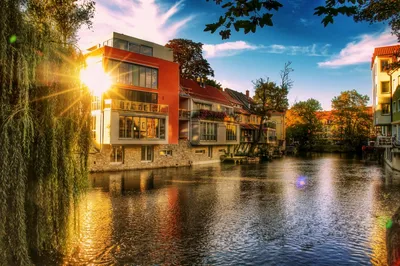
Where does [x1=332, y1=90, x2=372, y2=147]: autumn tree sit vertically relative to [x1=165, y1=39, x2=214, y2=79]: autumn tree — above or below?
below

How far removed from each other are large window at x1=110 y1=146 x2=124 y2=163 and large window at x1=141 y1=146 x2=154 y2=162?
2.71 metres

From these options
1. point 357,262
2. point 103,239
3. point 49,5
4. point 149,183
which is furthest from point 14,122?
point 149,183

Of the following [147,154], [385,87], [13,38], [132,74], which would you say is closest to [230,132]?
[147,154]

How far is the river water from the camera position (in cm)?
939

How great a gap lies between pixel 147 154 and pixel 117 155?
3.79 metres

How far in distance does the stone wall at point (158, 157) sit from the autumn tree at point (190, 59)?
14622mm

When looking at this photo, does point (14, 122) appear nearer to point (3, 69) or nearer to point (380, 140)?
point (3, 69)

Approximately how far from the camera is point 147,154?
33.5 metres

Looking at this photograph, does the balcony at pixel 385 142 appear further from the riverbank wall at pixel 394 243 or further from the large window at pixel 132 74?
the riverbank wall at pixel 394 243

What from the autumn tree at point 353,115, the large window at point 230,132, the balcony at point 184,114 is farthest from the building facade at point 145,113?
the autumn tree at point 353,115

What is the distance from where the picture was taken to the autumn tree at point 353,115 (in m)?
77.4

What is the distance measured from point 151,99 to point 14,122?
26.9 metres

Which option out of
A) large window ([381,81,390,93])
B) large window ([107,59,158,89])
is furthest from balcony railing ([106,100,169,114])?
large window ([381,81,390,93])

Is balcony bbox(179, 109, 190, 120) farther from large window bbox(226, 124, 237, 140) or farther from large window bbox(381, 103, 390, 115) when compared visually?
large window bbox(381, 103, 390, 115)
